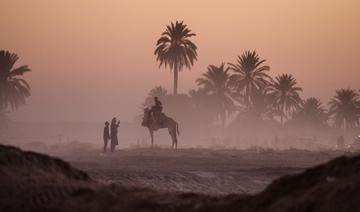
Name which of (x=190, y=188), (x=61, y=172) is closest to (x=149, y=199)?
(x=61, y=172)

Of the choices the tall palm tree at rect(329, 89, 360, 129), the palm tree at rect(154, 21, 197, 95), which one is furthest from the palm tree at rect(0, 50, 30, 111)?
the tall palm tree at rect(329, 89, 360, 129)

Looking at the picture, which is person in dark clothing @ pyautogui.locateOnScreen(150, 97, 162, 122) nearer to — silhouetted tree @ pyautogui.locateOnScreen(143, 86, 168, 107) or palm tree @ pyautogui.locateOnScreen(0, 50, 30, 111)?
palm tree @ pyautogui.locateOnScreen(0, 50, 30, 111)

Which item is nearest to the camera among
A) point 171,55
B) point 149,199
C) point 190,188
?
point 149,199

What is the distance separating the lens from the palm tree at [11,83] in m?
55.4

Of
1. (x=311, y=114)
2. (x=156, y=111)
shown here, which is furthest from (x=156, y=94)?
(x=156, y=111)

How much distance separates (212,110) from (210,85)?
5398 mm

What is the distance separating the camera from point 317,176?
6.19 metres

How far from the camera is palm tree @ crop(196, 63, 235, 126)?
243ft

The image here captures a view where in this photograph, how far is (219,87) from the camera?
7575 centimetres

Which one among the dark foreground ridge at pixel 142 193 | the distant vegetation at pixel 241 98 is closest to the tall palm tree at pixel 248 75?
the distant vegetation at pixel 241 98

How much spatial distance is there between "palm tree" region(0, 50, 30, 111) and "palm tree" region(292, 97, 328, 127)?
42.4 m

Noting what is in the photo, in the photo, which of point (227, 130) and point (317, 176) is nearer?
point (317, 176)

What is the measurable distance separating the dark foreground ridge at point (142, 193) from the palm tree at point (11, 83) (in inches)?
1925

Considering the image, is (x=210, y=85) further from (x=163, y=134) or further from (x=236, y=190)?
(x=236, y=190)
